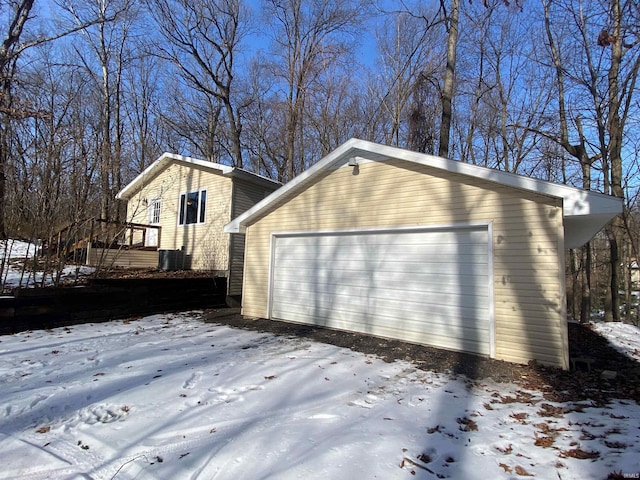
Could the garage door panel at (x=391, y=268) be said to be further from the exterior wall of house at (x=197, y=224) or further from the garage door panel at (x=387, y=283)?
the exterior wall of house at (x=197, y=224)

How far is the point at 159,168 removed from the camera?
1480 centimetres

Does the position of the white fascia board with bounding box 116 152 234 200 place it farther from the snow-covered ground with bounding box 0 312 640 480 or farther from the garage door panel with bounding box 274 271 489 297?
the snow-covered ground with bounding box 0 312 640 480

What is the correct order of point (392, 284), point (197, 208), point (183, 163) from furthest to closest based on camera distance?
point (183, 163)
point (197, 208)
point (392, 284)

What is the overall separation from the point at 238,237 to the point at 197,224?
194 cm

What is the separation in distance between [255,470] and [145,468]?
0.79 metres

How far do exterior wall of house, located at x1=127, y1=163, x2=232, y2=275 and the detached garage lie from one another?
323 centimetres

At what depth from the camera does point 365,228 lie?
7570mm

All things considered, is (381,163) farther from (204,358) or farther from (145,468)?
(145,468)

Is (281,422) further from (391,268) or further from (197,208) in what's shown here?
(197,208)

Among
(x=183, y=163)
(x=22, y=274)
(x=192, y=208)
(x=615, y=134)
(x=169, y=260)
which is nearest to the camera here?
(x=22, y=274)

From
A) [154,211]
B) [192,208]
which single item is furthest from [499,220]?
[154,211]

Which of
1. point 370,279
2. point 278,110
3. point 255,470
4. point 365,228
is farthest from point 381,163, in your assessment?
point 278,110

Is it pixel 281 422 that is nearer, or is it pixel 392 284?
pixel 281 422

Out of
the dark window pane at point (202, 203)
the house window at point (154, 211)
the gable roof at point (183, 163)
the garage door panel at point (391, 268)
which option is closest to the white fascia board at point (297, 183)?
the garage door panel at point (391, 268)
